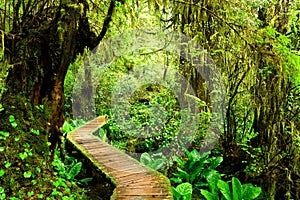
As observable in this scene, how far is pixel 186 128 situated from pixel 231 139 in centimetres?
129

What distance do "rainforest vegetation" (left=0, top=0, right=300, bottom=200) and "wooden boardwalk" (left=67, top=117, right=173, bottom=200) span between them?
0.26 meters

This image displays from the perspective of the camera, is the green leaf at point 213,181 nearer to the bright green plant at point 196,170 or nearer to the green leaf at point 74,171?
the bright green plant at point 196,170

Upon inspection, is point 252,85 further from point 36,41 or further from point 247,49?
point 36,41

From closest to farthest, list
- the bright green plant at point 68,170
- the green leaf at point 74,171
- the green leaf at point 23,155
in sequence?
the green leaf at point 23,155 → the bright green plant at point 68,170 → the green leaf at point 74,171

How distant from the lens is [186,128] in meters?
7.90

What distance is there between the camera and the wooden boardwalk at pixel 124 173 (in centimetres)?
409

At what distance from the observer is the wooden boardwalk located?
13.4ft

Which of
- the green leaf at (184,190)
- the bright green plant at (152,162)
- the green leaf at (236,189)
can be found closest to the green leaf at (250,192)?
the green leaf at (236,189)

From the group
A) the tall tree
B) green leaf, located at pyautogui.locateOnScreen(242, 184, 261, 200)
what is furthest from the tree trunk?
green leaf, located at pyautogui.locateOnScreen(242, 184, 261, 200)

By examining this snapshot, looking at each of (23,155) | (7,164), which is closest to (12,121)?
(23,155)

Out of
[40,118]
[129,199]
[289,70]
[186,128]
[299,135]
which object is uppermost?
[289,70]

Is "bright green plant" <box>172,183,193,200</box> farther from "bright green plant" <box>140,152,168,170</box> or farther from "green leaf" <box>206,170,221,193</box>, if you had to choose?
"bright green plant" <box>140,152,168,170</box>

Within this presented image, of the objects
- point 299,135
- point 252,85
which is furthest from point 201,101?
point 299,135

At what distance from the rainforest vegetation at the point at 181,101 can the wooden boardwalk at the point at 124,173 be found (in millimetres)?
258
